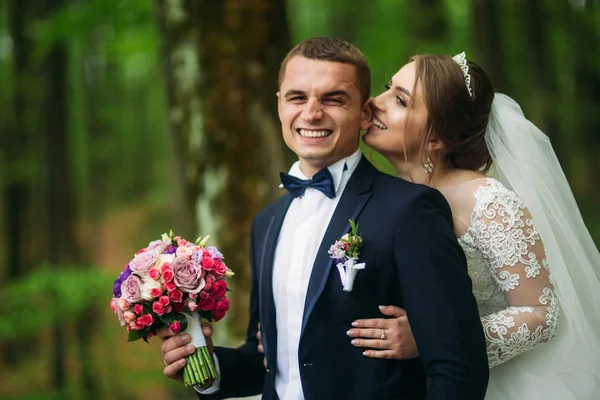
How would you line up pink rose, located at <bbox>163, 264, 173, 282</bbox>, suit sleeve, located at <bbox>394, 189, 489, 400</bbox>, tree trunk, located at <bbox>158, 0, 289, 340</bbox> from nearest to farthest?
suit sleeve, located at <bbox>394, 189, 489, 400</bbox>
pink rose, located at <bbox>163, 264, 173, 282</bbox>
tree trunk, located at <bbox>158, 0, 289, 340</bbox>

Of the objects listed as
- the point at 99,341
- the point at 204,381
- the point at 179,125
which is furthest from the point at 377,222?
the point at 99,341

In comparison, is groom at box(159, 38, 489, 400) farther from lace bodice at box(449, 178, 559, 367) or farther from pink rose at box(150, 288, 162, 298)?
lace bodice at box(449, 178, 559, 367)

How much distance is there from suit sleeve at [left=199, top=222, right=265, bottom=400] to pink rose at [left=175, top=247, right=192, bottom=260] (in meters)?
0.58

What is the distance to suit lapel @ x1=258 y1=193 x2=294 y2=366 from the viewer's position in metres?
3.02

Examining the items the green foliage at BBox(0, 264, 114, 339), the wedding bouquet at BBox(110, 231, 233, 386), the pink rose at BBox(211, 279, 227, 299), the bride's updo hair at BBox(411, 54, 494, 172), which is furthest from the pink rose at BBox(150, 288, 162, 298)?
the green foliage at BBox(0, 264, 114, 339)

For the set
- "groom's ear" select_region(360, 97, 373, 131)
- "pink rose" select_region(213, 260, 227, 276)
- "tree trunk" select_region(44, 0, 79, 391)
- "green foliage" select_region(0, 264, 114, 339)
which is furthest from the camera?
"tree trunk" select_region(44, 0, 79, 391)

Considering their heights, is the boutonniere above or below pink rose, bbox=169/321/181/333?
above

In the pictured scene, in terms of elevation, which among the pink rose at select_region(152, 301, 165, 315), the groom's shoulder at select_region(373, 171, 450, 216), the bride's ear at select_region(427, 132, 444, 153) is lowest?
the pink rose at select_region(152, 301, 165, 315)

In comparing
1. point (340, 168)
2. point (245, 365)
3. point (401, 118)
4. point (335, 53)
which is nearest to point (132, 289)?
point (245, 365)

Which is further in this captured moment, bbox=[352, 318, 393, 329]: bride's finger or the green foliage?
the green foliage

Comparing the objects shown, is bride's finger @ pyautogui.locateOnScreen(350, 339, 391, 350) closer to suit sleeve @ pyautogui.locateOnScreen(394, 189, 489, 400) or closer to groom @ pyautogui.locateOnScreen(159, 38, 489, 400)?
groom @ pyautogui.locateOnScreen(159, 38, 489, 400)

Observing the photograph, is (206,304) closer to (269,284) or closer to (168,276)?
(168,276)

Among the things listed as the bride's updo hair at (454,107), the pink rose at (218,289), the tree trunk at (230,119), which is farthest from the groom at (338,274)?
the tree trunk at (230,119)

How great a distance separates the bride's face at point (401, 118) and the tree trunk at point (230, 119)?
213 cm
